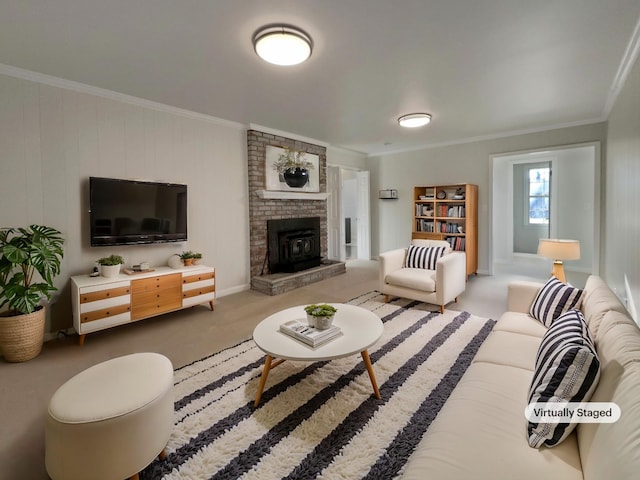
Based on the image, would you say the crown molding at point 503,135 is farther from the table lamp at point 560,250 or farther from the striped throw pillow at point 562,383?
the striped throw pillow at point 562,383

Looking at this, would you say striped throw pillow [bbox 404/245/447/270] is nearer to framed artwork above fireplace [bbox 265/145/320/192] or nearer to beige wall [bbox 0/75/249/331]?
framed artwork above fireplace [bbox 265/145/320/192]

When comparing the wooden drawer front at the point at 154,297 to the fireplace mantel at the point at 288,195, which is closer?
the wooden drawer front at the point at 154,297

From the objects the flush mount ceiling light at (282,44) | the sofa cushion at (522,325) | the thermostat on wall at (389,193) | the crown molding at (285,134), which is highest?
the crown molding at (285,134)

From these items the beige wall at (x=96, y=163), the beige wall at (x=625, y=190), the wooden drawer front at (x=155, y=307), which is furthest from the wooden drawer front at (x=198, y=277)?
the beige wall at (x=625, y=190)

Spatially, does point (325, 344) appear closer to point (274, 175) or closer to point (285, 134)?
point (274, 175)

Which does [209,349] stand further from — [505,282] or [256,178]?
[505,282]

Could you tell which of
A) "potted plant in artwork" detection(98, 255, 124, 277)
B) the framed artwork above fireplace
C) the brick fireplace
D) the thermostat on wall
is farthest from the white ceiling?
the thermostat on wall

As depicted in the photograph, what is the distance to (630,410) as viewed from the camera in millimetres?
863

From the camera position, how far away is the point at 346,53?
250cm

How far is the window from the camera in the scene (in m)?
6.95

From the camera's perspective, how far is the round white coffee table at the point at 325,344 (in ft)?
6.03

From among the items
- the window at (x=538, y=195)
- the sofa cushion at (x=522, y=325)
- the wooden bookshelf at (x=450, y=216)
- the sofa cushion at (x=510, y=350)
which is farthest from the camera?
the window at (x=538, y=195)

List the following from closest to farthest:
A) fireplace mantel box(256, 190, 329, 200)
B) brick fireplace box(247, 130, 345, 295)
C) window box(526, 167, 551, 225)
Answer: brick fireplace box(247, 130, 345, 295) → fireplace mantel box(256, 190, 329, 200) → window box(526, 167, 551, 225)

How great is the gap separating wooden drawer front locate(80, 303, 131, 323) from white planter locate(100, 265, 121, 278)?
339 millimetres
